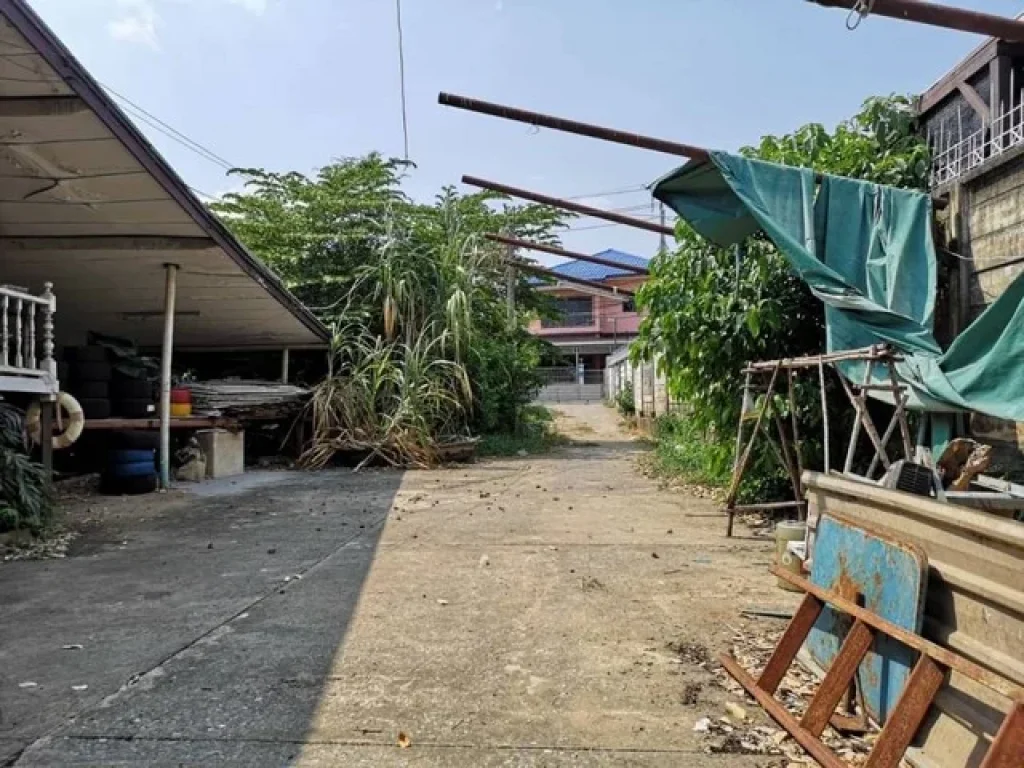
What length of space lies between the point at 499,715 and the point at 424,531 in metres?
3.09

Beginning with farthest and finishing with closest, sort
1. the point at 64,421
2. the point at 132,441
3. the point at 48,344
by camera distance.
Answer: the point at 132,441 → the point at 64,421 → the point at 48,344

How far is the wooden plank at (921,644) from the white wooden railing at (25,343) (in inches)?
232

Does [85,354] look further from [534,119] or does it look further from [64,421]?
[534,119]

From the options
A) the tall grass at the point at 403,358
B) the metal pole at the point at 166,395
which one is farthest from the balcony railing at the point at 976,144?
the metal pole at the point at 166,395

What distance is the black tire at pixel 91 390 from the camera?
7.60m

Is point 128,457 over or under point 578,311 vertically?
under

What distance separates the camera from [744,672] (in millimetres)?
2527

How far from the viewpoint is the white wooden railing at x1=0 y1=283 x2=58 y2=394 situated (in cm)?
567

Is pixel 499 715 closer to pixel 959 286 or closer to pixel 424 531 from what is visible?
pixel 424 531

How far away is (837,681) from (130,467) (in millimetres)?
A: 7154

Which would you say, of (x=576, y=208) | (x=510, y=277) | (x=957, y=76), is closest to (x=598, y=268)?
(x=510, y=277)

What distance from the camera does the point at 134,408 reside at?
7.96 metres

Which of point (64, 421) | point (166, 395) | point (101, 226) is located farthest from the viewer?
point (166, 395)

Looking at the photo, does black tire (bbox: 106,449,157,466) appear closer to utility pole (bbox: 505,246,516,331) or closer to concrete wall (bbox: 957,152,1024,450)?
concrete wall (bbox: 957,152,1024,450)
